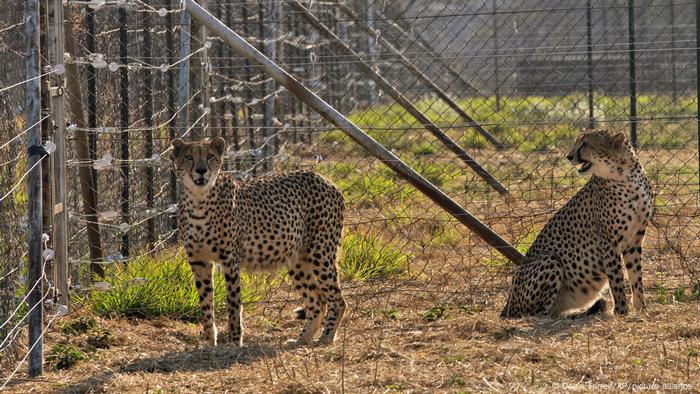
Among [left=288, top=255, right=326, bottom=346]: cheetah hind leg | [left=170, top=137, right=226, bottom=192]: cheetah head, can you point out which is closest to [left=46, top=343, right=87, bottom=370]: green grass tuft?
[left=170, top=137, right=226, bottom=192]: cheetah head

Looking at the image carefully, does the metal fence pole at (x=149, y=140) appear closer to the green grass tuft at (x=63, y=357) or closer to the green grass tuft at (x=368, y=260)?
the green grass tuft at (x=368, y=260)

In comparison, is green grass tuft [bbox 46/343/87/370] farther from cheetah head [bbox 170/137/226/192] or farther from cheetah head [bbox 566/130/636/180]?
cheetah head [bbox 566/130/636/180]

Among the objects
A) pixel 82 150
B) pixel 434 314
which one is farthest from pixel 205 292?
pixel 434 314

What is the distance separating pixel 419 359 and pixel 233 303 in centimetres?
111

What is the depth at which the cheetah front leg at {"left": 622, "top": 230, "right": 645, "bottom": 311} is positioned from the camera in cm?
632

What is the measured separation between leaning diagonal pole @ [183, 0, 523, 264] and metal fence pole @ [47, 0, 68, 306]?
3.34ft

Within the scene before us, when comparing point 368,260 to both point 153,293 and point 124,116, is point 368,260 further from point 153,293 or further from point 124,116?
point 124,116

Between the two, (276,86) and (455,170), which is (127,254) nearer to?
(276,86)

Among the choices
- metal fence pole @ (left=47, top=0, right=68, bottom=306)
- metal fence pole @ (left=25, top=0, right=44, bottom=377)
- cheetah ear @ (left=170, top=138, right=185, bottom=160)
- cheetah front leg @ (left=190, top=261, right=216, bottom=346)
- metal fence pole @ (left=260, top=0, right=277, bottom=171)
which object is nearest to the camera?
metal fence pole @ (left=25, top=0, right=44, bottom=377)

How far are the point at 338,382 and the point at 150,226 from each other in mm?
3089

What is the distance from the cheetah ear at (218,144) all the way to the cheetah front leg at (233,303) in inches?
21.4

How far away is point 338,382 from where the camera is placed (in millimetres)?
4730

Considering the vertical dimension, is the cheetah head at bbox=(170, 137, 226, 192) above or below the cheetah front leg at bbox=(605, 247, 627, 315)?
above

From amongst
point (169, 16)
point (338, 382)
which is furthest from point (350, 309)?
→ point (169, 16)
